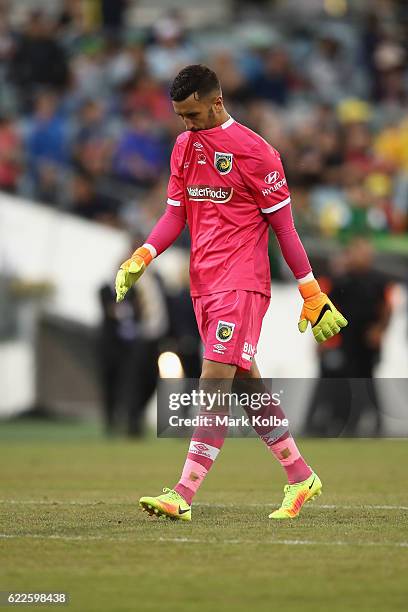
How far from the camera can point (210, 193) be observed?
8891 millimetres

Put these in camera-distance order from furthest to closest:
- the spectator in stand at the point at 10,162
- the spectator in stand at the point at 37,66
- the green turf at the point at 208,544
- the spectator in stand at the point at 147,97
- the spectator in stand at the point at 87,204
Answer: the spectator in stand at the point at 37,66 < the spectator in stand at the point at 147,97 < the spectator in stand at the point at 10,162 < the spectator in stand at the point at 87,204 < the green turf at the point at 208,544

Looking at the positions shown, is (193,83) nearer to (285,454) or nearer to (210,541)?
(285,454)

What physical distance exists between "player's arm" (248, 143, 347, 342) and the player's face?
1.11ft

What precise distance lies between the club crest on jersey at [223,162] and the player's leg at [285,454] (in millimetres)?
1189

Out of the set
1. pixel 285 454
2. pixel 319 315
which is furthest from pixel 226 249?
pixel 285 454

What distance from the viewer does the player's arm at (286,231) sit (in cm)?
877

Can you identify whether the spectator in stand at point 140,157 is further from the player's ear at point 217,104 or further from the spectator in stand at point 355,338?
the player's ear at point 217,104

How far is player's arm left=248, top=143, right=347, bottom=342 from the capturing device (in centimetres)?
877

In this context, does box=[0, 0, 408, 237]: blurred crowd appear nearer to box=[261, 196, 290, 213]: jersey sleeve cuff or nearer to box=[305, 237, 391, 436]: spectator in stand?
box=[305, 237, 391, 436]: spectator in stand

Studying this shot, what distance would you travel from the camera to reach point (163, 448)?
16.9 meters

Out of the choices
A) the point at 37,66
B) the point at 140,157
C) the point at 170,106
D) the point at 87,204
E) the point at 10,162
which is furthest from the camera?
the point at 37,66

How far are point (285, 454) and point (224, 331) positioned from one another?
95 cm

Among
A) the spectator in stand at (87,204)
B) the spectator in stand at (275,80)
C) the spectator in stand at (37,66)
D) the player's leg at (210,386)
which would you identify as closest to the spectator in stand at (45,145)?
the spectator in stand at (87,204)

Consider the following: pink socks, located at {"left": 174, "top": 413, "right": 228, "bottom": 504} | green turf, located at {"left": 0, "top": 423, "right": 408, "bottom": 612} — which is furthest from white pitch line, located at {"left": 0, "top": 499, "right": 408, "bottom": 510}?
pink socks, located at {"left": 174, "top": 413, "right": 228, "bottom": 504}
